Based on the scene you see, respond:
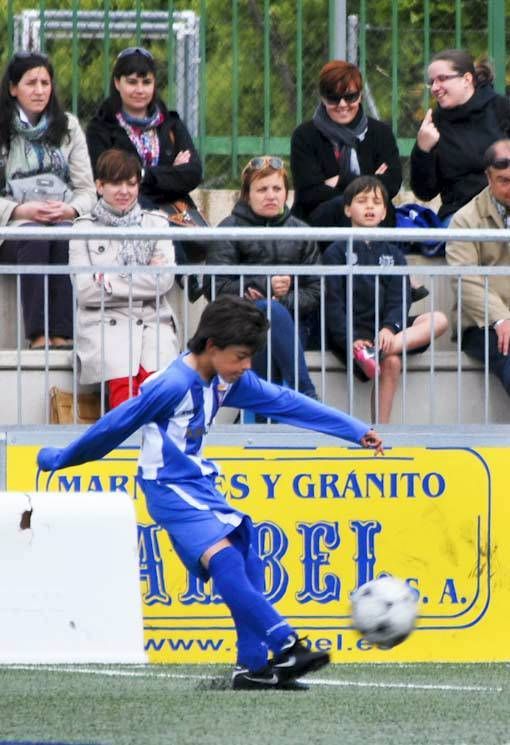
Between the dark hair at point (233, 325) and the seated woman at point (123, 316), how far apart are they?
205cm

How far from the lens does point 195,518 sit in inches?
285

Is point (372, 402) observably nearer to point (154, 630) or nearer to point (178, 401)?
point (154, 630)

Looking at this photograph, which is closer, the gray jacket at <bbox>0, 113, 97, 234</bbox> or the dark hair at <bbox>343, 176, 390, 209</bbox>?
the dark hair at <bbox>343, 176, 390, 209</bbox>

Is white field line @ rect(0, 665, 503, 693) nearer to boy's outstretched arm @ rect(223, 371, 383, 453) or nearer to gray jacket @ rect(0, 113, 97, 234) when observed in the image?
boy's outstretched arm @ rect(223, 371, 383, 453)

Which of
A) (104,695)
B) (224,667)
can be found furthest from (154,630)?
(104,695)

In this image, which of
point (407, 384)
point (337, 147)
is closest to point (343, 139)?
point (337, 147)

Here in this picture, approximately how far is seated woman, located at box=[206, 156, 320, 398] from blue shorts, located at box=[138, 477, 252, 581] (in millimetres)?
1956

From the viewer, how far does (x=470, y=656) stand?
9.14m

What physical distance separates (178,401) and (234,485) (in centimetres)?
200

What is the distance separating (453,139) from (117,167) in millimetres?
2263

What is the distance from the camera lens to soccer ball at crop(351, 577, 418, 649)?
7.21m

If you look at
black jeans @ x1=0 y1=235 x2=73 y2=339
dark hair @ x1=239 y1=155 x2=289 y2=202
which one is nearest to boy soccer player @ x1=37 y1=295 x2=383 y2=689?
black jeans @ x1=0 y1=235 x2=73 y2=339

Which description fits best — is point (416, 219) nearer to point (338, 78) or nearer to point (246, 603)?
point (338, 78)

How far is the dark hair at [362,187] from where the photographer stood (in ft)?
32.6
